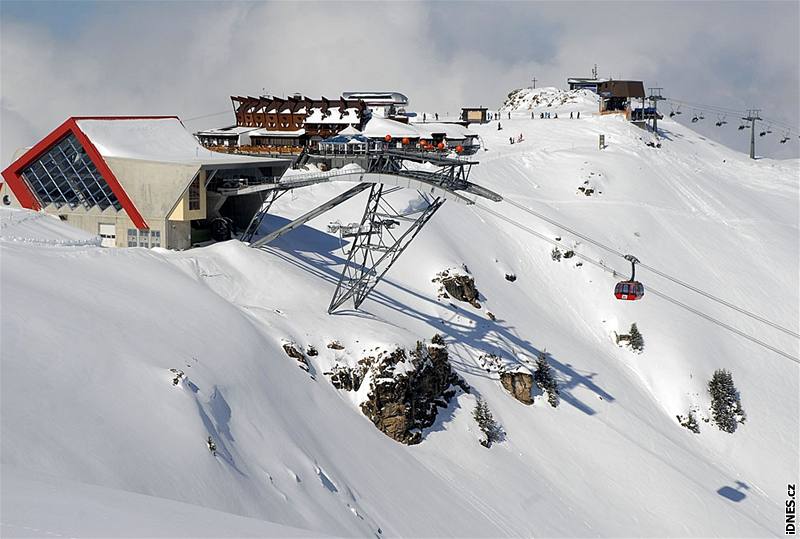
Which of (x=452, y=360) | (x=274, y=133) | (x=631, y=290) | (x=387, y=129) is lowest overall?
(x=452, y=360)

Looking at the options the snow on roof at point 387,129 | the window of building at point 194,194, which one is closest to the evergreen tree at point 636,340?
the snow on roof at point 387,129

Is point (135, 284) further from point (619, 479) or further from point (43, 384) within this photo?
point (619, 479)

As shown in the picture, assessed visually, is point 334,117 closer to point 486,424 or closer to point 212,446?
point 486,424

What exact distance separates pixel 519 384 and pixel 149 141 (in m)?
28.8

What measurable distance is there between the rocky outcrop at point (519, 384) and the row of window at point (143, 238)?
74.8ft

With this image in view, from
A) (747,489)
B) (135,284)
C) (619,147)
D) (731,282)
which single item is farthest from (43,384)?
(619,147)

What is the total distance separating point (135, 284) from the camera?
3912cm

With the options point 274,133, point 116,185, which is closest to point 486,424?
point 116,185

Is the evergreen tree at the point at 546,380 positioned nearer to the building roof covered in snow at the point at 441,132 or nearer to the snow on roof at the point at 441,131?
the building roof covered in snow at the point at 441,132

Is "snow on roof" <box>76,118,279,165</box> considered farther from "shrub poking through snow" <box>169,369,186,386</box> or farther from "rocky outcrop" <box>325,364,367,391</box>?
"shrub poking through snow" <box>169,369,186,386</box>

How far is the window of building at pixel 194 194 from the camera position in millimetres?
47781

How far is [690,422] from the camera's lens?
2253 inches

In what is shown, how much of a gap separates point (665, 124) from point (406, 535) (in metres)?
116

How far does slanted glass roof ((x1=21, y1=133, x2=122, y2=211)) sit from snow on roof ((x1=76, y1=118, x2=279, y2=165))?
142 centimetres
